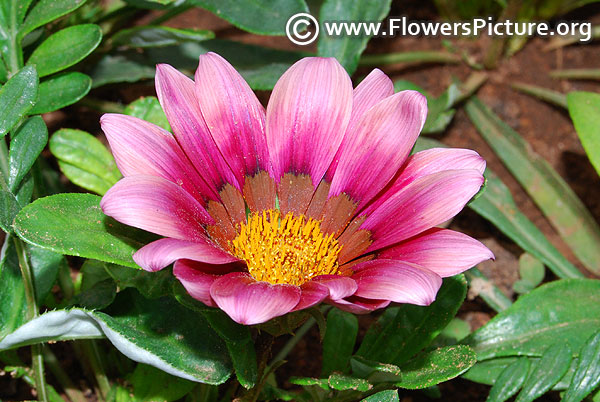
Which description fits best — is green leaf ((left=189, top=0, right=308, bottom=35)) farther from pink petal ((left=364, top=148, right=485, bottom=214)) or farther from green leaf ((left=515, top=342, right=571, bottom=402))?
green leaf ((left=515, top=342, right=571, bottom=402))

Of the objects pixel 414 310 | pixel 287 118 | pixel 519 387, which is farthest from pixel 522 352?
pixel 287 118

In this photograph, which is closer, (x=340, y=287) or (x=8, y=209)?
(x=340, y=287)

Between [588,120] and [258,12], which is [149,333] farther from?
[588,120]

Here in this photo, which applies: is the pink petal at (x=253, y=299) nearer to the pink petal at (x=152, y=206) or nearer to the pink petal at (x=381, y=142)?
the pink petal at (x=152, y=206)

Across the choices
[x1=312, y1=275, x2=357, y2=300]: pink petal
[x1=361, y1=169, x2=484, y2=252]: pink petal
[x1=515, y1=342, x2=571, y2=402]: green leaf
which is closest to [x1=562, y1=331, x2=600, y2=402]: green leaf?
[x1=515, y1=342, x2=571, y2=402]: green leaf

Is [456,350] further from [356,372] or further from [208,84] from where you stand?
[208,84]

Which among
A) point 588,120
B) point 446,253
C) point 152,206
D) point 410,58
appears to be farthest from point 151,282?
point 410,58
